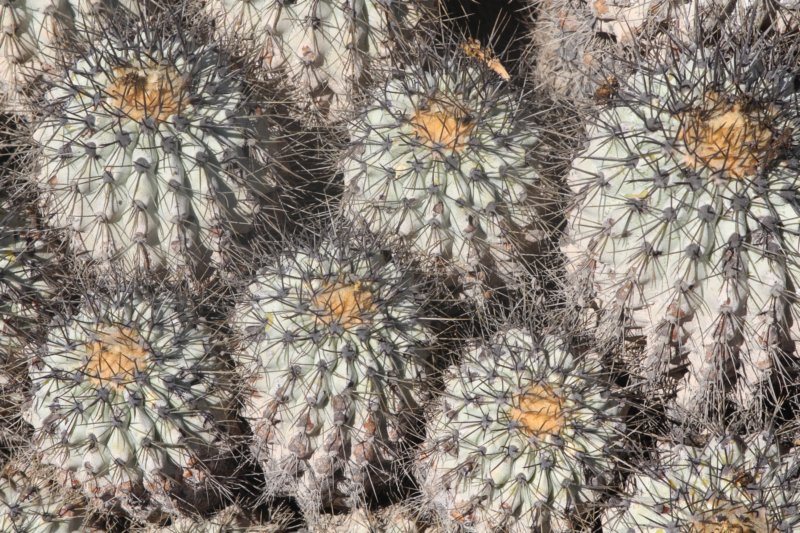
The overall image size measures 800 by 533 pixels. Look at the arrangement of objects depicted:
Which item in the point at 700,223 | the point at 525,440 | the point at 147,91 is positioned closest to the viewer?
the point at 700,223

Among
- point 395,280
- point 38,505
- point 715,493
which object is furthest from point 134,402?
point 715,493

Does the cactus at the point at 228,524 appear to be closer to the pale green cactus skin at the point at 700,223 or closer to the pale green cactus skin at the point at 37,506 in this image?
the pale green cactus skin at the point at 37,506

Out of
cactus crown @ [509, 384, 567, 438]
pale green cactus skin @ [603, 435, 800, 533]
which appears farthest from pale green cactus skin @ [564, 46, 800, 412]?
cactus crown @ [509, 384, 567, 438]

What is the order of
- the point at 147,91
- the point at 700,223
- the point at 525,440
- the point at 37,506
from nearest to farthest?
1. the point at 700,223
2. the point at 525,440
3. the point at 147,91
4. the point at 37,506

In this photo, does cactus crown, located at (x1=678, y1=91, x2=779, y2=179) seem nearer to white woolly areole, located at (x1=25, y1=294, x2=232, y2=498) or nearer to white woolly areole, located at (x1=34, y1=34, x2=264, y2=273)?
Answer: white woolly areole, located at (x1=34, y1=34, x2=264, y2=273)

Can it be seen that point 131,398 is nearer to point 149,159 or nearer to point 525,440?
point 149,159

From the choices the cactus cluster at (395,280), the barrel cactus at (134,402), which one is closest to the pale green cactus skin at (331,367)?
the cactus cluster at (395,280)

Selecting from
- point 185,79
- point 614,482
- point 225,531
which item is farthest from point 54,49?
point 614,482

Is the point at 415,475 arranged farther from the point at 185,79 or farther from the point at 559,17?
the point at 559,17
